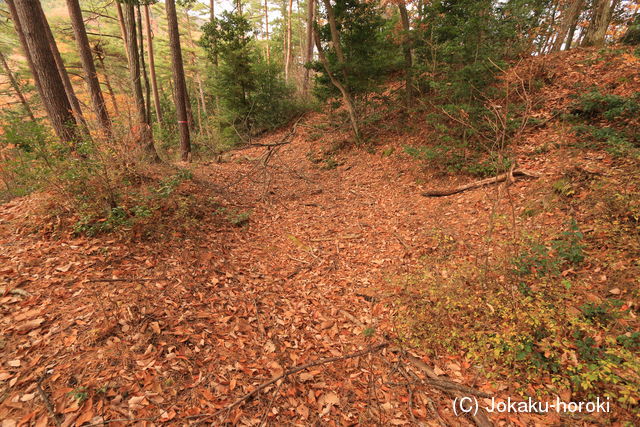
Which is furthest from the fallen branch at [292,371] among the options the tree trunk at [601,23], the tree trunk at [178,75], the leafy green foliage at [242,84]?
the tree trunk at [601,23]

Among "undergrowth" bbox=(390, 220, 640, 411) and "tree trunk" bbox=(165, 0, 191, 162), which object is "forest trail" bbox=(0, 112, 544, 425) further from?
"tree trunk" bbox=(165, 0, 191, 162)

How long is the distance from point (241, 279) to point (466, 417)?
348cm

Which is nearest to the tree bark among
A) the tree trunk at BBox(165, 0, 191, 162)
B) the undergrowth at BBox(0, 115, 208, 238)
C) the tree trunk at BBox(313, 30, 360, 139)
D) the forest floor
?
the tree trunk at BBox(313, 30, 360, 139)

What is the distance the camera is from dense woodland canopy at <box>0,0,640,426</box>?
2506 mm

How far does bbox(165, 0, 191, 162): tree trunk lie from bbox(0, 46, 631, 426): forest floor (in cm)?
329

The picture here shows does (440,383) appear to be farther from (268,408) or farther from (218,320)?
(218,320)

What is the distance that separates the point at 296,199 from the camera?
795cm

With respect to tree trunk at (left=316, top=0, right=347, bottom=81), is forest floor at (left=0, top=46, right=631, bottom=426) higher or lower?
lower

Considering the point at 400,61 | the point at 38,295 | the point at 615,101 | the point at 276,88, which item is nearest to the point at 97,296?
the point at 38,295

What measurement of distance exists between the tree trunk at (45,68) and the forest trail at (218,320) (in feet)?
5.27

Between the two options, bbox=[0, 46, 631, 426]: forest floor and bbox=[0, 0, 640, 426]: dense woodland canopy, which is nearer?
bbox=[0, 46, 631, 426]: forest floor

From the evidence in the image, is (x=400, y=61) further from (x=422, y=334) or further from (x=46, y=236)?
(x=46, y=236)

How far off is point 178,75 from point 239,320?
26.2 ft

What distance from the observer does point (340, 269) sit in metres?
4.93
